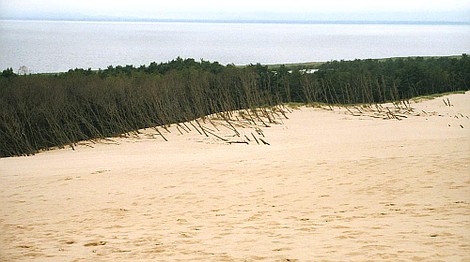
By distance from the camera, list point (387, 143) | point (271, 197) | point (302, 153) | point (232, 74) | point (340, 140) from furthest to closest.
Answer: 1. point (232, 74)
2. point (340, 140)
3. point (387, 143)
4. point (302, 153)
5. point (271, 197)

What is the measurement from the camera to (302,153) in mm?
13758

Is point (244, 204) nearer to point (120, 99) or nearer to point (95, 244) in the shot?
point (95, 244)

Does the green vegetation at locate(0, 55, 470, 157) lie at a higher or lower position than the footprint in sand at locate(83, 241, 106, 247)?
higher

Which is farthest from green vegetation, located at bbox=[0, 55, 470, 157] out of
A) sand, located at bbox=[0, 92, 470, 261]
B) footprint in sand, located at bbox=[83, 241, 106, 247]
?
footprint in sand, located at bbox=[83, 241, 106, 247]

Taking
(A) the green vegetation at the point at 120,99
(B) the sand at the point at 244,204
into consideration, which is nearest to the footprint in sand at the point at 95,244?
(B) the sand at the point at 244,204

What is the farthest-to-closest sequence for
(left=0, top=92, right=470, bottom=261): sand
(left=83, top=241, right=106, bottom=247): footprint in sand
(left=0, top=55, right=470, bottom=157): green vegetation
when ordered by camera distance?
(left=0, top=55, right=470, bottom=157): green vegetation, (left=83, top=241, right=106, bottom=247): footprint in sand, (left=0, top=92, right=470, bottom=261): sand

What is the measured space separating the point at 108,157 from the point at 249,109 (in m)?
10.0

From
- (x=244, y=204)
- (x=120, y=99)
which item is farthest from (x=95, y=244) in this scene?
(x=120, y=99)

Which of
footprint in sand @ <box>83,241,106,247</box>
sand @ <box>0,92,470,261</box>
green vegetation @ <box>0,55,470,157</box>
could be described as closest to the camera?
sand @ <box>0,92,470,261</box>

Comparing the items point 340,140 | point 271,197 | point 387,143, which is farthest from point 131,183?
point 340,140

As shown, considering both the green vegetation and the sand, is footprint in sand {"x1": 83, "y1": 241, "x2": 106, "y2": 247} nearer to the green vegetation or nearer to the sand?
the sand

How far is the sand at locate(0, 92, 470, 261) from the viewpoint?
20.3ft

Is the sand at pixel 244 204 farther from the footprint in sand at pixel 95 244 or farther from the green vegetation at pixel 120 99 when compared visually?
the green vegetation at pixel 120 99

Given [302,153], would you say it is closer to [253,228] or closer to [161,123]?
[253,228]
